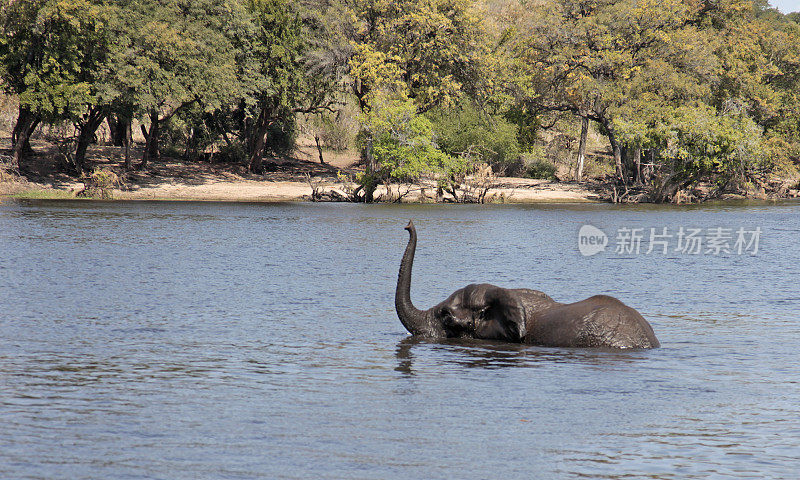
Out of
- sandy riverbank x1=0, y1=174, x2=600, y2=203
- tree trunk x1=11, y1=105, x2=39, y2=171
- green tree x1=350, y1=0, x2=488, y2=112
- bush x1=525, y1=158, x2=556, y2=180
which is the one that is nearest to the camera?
tree trunk x1=11, y1=105, x2=39, y2=171

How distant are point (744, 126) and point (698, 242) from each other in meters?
28.8

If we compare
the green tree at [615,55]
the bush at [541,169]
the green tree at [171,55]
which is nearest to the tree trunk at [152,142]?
the green tree at [171,55]

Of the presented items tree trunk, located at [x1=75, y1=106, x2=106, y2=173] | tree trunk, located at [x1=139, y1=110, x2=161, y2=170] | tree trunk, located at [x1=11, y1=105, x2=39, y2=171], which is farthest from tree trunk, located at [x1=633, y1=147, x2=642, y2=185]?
tree trunk, located at [x1=11, y1=105, x2=39, y2=171]

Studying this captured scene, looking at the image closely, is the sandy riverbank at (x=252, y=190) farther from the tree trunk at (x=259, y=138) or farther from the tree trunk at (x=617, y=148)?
the tree trunk at (x=259, y=138)

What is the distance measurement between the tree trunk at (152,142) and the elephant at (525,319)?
4538 centimetres

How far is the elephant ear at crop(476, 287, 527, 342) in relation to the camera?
42.7 feet

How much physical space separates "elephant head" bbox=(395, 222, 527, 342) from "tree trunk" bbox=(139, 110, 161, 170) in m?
45.1

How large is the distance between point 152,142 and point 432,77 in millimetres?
21160

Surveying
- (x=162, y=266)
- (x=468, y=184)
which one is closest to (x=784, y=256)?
(x=162, y=266)

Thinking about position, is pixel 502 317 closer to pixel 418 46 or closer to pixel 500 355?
pixel 500 355

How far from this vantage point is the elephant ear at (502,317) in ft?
42.7

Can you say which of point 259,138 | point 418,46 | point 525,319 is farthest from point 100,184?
point 525,319

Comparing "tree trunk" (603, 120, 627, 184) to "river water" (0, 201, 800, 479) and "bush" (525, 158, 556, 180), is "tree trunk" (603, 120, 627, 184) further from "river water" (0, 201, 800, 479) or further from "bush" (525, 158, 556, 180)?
"river water" (0, 201, 800, 479)

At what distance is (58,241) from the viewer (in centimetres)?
2903
